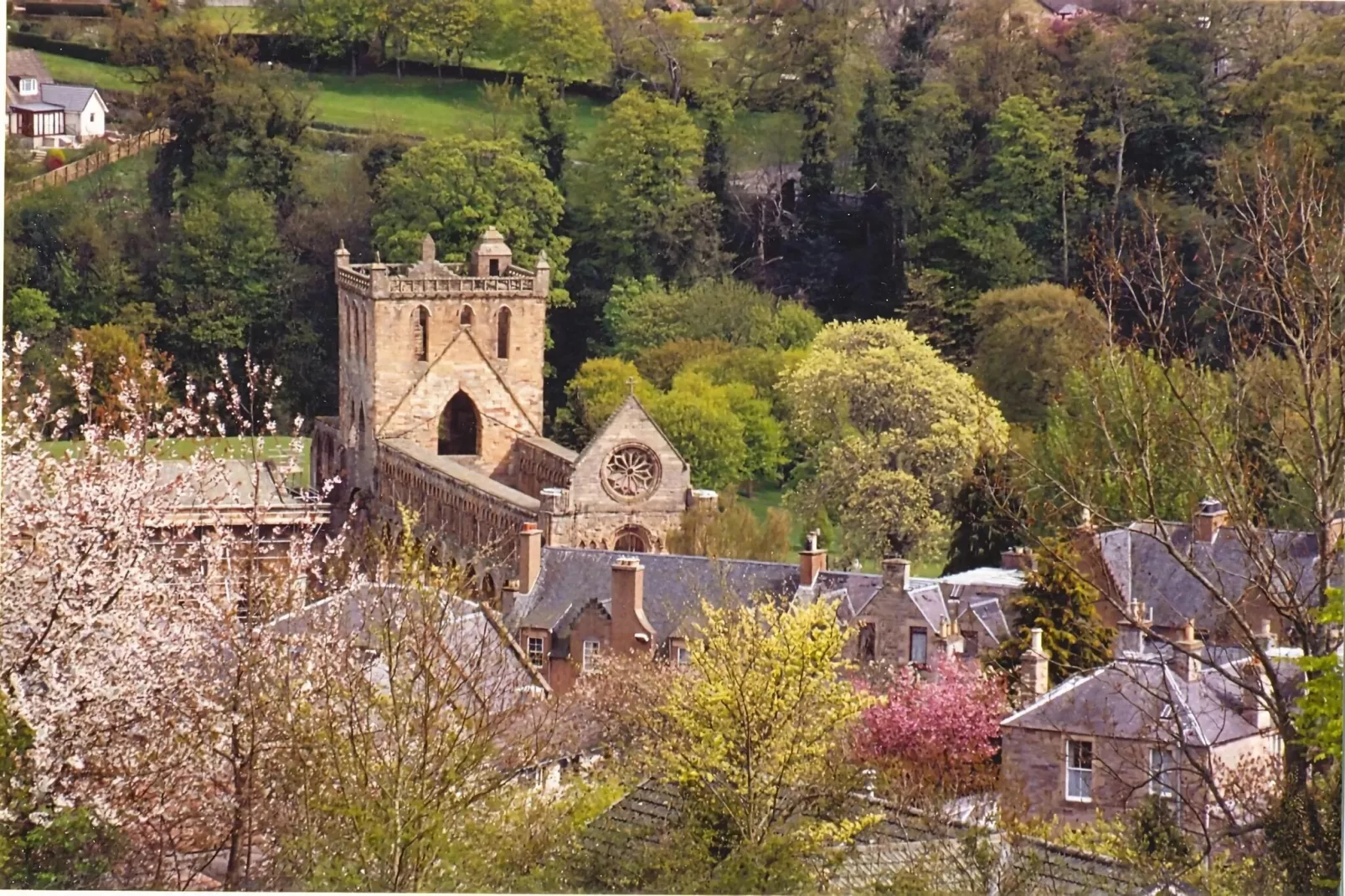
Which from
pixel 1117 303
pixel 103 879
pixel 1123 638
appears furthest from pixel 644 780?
pixel 1117 303

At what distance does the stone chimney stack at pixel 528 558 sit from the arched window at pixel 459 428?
15.0 ft

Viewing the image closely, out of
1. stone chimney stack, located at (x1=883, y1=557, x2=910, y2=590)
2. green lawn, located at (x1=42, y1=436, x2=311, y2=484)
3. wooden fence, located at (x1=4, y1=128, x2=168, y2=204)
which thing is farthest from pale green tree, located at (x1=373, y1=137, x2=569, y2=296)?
stone chimney stack, located at (x1=883, y1=557, x2=910, y2=590)

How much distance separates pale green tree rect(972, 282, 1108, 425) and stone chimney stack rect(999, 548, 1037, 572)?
372 cm

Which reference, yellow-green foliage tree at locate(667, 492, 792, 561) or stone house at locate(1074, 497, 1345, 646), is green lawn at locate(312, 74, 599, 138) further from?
stone house at locate(1074, 497, 1345, 646)

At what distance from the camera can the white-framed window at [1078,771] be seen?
25734 millimetres

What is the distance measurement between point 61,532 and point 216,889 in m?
2.64

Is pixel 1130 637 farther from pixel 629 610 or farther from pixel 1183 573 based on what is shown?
pixel 629 610

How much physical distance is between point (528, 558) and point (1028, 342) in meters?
8.92

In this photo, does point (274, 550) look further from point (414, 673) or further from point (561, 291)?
point (561, 291)

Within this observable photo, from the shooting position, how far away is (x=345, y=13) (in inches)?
1551

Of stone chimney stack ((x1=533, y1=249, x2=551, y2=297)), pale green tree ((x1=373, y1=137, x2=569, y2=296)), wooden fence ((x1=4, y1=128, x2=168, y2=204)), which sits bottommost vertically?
stone chimney stack ((x1=533, y1=249, x2=551, y2=297))

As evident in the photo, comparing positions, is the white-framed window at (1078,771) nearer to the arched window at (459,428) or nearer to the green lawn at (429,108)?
the arched window at (459,428)

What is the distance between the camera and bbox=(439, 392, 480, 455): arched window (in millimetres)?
38031

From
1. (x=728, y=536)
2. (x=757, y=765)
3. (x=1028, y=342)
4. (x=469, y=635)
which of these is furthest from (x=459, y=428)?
(x=757, y=765)
